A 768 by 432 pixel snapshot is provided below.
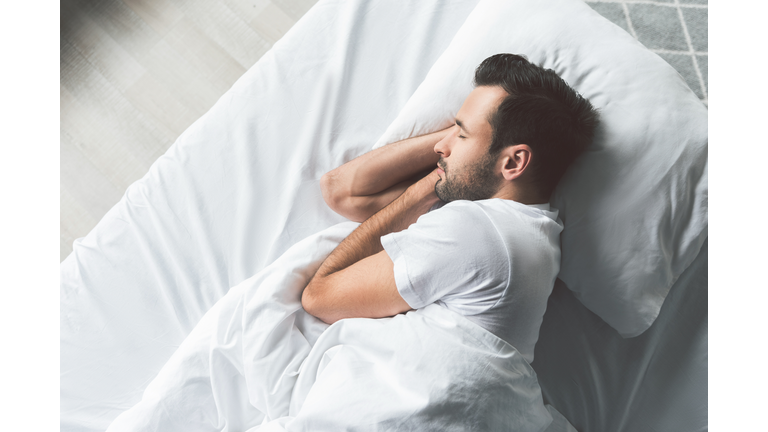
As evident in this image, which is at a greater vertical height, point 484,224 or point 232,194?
point 232,194

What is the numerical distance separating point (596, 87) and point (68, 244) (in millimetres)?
1642

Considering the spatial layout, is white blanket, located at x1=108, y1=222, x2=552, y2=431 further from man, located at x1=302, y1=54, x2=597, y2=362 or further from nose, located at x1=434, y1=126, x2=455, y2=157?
nose, located at x1=434, y1=126, x2=455, y2=157

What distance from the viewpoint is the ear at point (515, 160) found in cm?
85

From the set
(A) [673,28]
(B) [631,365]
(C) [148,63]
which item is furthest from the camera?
(C) [148,63]

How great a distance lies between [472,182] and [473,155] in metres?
0.05

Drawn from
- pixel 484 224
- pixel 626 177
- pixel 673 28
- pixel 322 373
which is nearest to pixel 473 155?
pixel 484 224

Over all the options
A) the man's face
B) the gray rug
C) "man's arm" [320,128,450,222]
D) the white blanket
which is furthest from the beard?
the gray rug

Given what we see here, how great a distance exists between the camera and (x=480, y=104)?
0.90 meters

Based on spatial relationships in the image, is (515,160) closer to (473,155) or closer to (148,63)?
(473,155)

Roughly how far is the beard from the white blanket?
0.81 ft

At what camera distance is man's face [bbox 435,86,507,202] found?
887 millimetres

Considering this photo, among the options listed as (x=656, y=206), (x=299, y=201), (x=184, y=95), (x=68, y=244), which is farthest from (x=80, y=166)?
(x=656, y=206)

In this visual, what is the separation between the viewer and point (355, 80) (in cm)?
118
